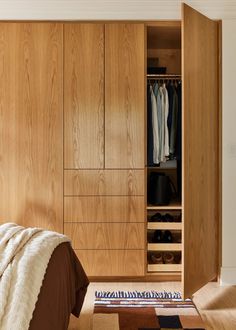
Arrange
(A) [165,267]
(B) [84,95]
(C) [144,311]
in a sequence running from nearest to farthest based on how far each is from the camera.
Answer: (C) [144,311] → (B) [84,95] → (A) [165,267]

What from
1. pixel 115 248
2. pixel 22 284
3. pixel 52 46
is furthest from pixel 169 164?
pixel 22 284

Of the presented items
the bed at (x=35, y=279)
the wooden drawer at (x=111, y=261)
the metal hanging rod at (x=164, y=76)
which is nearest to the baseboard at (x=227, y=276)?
the wooden drawer at (x=111, y=261)

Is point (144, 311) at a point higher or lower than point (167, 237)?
lower

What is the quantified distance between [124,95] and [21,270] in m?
1.98

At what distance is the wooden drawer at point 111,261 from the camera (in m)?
3.14

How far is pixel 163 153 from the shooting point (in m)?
3.29

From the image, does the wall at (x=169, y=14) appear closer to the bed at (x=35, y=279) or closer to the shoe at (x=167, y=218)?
the shoe at (x=167, y=218)

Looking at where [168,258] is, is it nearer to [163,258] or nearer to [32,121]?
[163,258]

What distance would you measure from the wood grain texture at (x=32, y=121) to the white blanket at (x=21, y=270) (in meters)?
1.19

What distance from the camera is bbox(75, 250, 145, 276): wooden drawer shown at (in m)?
3.14

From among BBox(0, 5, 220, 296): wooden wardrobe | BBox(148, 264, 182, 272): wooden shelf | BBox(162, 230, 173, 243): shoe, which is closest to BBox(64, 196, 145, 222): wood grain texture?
BBox(0, 5, 220, 296): wooden wardrobe

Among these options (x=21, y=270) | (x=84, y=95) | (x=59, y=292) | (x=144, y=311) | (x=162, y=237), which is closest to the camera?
(x=21, y=270)

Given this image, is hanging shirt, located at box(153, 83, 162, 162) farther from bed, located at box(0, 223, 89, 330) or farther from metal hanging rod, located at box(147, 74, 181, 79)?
bed, located at box(0, 223, 89, 330)

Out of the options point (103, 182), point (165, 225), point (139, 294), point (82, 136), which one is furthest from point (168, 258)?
point (82, 136)
